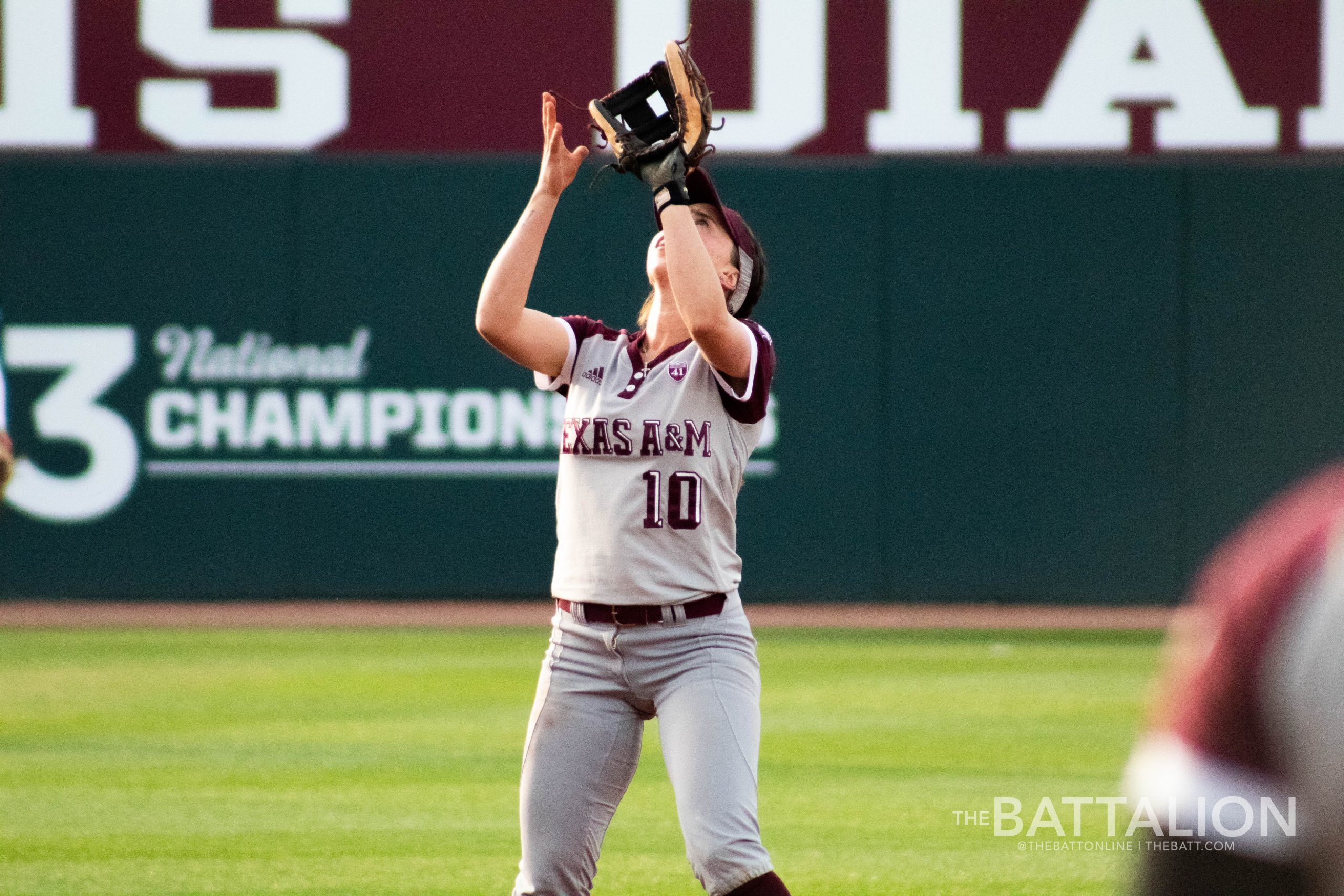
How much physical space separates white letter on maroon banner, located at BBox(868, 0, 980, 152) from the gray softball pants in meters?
11.4

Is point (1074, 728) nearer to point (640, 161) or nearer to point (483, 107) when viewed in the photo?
point (640, 161)

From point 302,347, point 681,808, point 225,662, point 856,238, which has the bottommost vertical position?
point 225,662

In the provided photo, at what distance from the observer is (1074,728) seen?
350 inches

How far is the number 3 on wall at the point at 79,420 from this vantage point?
14.4 metres

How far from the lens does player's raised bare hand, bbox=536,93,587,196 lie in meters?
3.99

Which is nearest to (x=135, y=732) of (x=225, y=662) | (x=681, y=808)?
(x=225, y=662)

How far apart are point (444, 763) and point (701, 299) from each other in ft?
15.4

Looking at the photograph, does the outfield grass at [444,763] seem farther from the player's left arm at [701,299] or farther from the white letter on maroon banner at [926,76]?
the white letter on maroon banner at [926,76]

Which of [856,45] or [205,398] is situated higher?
[856,45]

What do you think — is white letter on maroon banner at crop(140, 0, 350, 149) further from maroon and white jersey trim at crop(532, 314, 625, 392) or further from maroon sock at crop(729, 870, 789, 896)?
maroon sock at crop(729, 870, 789, 896)

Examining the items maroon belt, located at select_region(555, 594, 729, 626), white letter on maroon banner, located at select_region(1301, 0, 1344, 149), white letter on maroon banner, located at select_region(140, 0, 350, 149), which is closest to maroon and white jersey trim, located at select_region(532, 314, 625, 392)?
maroon belt, located at select_region(555, 594, 729, 626)

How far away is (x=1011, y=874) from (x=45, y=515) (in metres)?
10.6

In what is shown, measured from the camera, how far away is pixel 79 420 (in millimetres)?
14461

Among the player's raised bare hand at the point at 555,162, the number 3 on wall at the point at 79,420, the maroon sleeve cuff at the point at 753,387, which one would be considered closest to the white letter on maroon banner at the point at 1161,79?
the number 3 on wall at the point at 79,420
